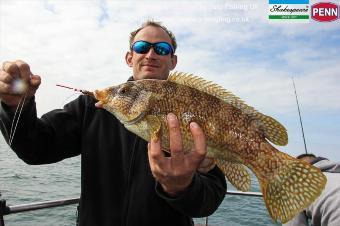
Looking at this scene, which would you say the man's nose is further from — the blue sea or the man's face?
the blue sea

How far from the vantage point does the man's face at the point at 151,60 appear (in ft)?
14.4

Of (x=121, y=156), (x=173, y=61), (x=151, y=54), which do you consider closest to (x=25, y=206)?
(x=121, y=156)

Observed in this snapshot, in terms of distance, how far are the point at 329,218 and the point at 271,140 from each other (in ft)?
5.50

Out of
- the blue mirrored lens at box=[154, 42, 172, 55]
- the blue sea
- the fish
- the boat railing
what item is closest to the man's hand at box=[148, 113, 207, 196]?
the fish

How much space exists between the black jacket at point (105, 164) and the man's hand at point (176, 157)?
11.3 inches

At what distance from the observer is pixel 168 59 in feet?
14.9

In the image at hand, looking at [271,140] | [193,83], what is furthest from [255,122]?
[193,83]

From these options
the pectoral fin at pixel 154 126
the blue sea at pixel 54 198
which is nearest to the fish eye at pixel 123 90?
the pectoral fin at pixel 154 126

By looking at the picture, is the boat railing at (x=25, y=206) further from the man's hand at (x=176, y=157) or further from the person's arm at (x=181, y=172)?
the man's hand at (x=176, y=157)

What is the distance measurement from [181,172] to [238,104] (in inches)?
36.6

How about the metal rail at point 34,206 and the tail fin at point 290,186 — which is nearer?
the tail fin at point 290,186

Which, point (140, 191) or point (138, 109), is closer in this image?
point (138, 109)

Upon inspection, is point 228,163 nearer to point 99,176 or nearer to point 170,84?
point 170,84

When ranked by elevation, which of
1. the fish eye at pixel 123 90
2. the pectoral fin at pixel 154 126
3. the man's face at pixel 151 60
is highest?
the man's face at pixel 151 60
